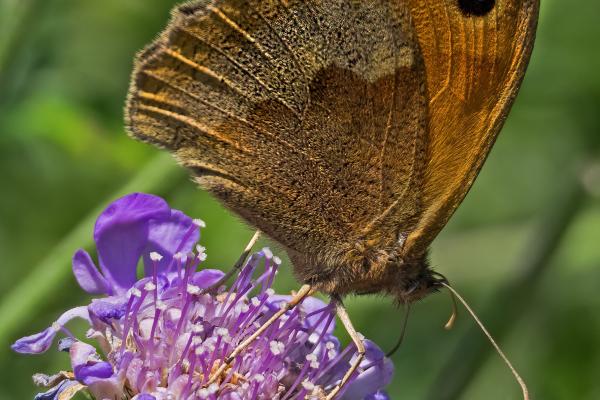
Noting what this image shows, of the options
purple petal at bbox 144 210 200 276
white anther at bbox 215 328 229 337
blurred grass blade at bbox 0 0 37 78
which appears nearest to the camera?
white anther at bbox 215 328 229 337

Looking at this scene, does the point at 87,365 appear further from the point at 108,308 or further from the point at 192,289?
the point at 192,289

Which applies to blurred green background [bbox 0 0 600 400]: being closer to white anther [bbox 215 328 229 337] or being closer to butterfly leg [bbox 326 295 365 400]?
butterfly leg [bbox 326 295 365 400]

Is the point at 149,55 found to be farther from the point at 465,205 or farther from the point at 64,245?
the point at 465,205

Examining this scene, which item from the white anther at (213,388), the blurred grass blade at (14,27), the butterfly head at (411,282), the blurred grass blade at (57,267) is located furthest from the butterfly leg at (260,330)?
the blurred grass blade at (14,27)

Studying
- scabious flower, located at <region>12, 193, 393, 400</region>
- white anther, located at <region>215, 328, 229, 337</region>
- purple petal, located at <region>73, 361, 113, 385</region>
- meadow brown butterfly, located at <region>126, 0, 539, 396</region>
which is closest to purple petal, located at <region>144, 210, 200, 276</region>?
scabious flower, located at <region>12, 193, 393, 400</region>

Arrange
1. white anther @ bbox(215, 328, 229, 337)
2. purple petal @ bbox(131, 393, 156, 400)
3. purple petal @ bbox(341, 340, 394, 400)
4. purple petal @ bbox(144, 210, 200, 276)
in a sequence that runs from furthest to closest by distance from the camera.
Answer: purple petal @ bbox(341, 340, 394, 400) → purple petal @ bbox(144, 210, 200, 276) → white anther @ bbox(215, 328, 229, 337) → purple petal @ bbox(131, 393, 156, 400)

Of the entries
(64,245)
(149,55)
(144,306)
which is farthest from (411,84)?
(64,245)
